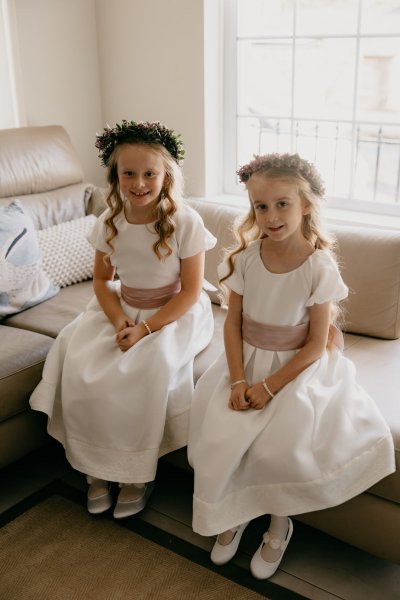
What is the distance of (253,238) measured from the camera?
1935 millimetres

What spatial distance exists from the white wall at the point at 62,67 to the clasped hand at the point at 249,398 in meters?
2.12

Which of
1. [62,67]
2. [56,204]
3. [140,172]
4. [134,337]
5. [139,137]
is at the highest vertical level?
[62,67]

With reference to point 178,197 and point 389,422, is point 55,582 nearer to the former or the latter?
point 389,422

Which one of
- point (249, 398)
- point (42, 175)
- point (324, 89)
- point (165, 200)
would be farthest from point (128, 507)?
point (324, 89)

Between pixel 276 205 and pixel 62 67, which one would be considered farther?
pixel 62 67

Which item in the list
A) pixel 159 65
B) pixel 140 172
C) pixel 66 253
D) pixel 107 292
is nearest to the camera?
pixel 140 172

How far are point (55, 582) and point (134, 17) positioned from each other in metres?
2.66

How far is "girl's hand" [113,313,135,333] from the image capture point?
2.05m

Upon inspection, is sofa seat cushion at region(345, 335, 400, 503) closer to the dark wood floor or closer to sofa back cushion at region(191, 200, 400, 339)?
sofa back cushion at region(191, 200, 400, 339)

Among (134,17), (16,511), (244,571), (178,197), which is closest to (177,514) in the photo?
(244,571)

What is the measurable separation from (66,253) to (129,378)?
1002mm

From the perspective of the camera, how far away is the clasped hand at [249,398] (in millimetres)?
1750

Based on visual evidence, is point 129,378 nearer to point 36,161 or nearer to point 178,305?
point 178,305

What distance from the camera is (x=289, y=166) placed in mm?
1730
